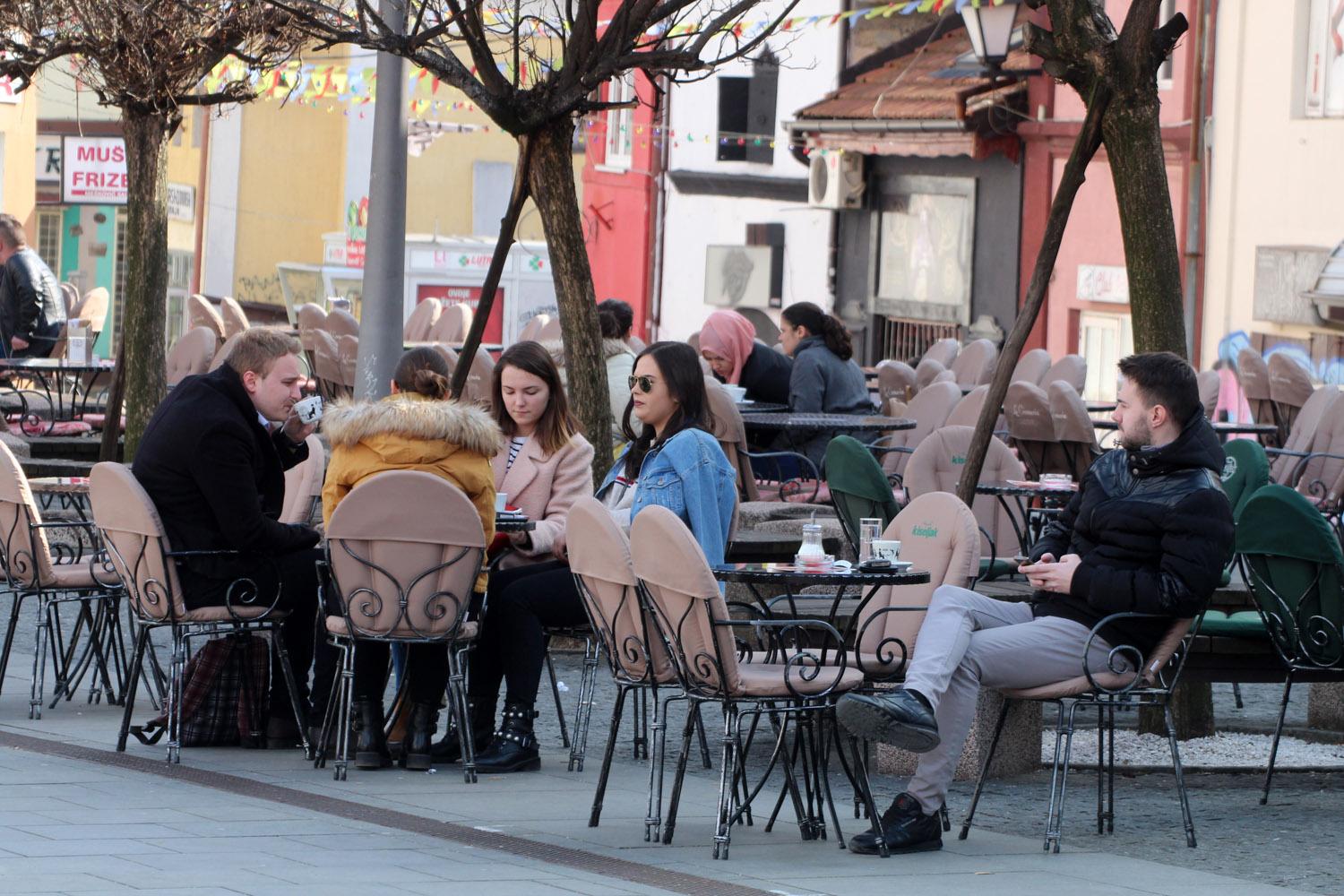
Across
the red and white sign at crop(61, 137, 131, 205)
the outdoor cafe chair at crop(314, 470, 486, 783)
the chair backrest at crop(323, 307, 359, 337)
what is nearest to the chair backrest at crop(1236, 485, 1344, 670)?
the outdoor cafe chair at crop(314, 470, 486, 783)

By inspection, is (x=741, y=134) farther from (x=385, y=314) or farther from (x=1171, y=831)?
(x=1171, y=831)

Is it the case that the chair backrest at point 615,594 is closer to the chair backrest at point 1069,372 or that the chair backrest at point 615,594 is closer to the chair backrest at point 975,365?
the chair backrest at point 1069,372

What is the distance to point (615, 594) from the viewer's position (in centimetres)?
740

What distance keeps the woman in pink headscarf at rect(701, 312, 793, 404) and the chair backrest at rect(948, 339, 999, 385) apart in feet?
17.8

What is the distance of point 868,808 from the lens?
7.16 meters

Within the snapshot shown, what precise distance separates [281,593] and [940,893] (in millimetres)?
3272

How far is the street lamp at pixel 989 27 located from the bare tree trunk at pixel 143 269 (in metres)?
12.0

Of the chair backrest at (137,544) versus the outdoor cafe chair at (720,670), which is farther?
the chair backrest at (137,544)

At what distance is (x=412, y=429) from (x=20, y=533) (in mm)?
2079

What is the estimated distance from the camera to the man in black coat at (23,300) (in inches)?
709

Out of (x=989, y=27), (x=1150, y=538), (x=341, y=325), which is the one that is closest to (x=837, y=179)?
(x=989, y=27)

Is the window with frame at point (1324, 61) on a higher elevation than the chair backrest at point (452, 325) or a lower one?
higher

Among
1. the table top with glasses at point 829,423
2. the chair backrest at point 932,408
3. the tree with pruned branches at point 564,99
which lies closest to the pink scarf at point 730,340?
the chair backrest at point 932,408

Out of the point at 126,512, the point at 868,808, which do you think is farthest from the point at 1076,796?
the point at 126,512
